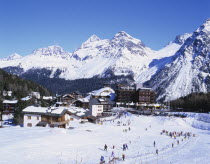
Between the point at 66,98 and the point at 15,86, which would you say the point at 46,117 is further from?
the point at 15,86

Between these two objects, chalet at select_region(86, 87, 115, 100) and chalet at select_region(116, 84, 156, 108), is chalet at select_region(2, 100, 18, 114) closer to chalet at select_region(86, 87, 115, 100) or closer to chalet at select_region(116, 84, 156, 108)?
chalet at select_region(86, 87, 115, 100)

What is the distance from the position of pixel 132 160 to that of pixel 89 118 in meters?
44.9

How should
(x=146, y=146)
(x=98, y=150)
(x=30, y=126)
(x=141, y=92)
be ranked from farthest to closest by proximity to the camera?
(x=141, y=92), (x=30, y=126), (x=146, y=146), (x=98, y=150)

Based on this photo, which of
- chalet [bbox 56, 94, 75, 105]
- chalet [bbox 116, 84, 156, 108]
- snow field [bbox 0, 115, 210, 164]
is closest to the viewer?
snow field [bbox 0, 115, 210, 164]

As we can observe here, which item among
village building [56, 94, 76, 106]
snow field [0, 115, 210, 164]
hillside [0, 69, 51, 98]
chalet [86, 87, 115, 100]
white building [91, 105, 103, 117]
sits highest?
hillside [0, 69, 51, 98]

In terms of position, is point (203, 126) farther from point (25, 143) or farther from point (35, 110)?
point (25, 143)

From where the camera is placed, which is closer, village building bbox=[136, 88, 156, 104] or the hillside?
village building bbox=[136, 88, 156, 104]

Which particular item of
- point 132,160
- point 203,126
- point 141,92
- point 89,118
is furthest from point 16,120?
point 141,92

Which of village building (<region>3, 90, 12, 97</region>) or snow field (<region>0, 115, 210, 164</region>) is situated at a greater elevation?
village building (<region>3, 90, 12, 97</region>)

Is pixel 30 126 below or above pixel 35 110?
below

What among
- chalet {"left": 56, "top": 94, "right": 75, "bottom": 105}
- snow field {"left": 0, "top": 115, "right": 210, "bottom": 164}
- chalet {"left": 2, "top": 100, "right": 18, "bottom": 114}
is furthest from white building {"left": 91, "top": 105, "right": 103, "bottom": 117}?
snow field {"left": 0, "top": 115, "right": 210, "bottom": 164}

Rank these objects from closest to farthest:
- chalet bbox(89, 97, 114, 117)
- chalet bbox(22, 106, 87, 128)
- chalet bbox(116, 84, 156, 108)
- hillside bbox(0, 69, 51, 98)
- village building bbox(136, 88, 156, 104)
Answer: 1. chalet bbox(22, 106, 87, 128)
2. chalet bbox(89, 97, 114, 117)
3. chalet bbox(116, 84, 156, 108)
4. village building bbox(136, 88, 156, 104)
5. hillside bbox(0, 69, 51, 98)

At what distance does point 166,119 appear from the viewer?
88.2 m

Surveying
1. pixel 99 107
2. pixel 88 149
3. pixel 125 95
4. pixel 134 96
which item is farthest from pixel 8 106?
pixel 88 149
